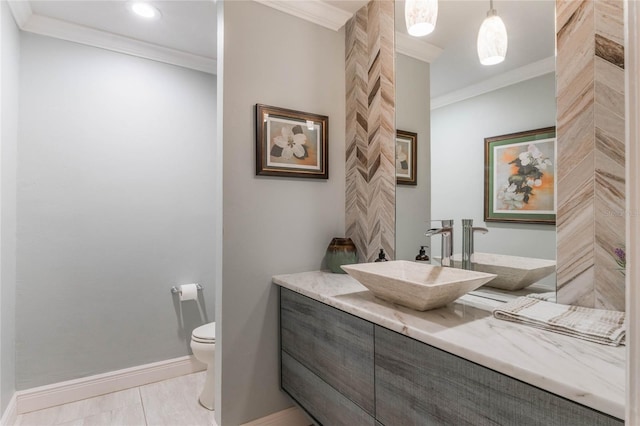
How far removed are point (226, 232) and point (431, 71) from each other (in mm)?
1388

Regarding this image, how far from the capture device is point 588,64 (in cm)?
119

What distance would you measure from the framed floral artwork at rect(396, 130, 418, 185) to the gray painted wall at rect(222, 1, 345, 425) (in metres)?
0.45

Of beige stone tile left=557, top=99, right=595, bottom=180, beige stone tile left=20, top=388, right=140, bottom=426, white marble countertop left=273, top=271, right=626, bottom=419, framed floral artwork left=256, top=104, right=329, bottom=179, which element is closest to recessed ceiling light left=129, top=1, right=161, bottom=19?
framed floral artwork left=256, top=104, right=329, bottom=179

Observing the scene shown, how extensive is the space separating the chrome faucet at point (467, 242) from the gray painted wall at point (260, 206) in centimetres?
83

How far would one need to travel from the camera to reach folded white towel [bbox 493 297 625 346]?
95 cm

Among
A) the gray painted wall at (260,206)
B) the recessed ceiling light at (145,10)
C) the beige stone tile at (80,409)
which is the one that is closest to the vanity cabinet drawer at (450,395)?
the gray painted wall at (260,206)

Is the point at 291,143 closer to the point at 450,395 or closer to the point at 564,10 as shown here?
the point at 564,10

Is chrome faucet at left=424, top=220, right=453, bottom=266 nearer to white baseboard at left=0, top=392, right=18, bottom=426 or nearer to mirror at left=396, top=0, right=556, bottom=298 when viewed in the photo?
mirror at left=396, top=0, right=556, bottom=298

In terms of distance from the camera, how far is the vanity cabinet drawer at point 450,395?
0.77 meters

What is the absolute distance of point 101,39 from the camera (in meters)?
2.36

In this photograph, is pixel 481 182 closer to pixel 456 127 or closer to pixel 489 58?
pixel 456 127

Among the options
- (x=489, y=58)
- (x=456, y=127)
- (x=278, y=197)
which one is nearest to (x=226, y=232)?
(x=278, y=197)

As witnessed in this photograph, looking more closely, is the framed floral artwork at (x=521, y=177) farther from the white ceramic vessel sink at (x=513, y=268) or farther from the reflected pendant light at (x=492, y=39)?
the reflected pendant light at (x=492, y=39)

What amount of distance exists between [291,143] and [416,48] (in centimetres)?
87
